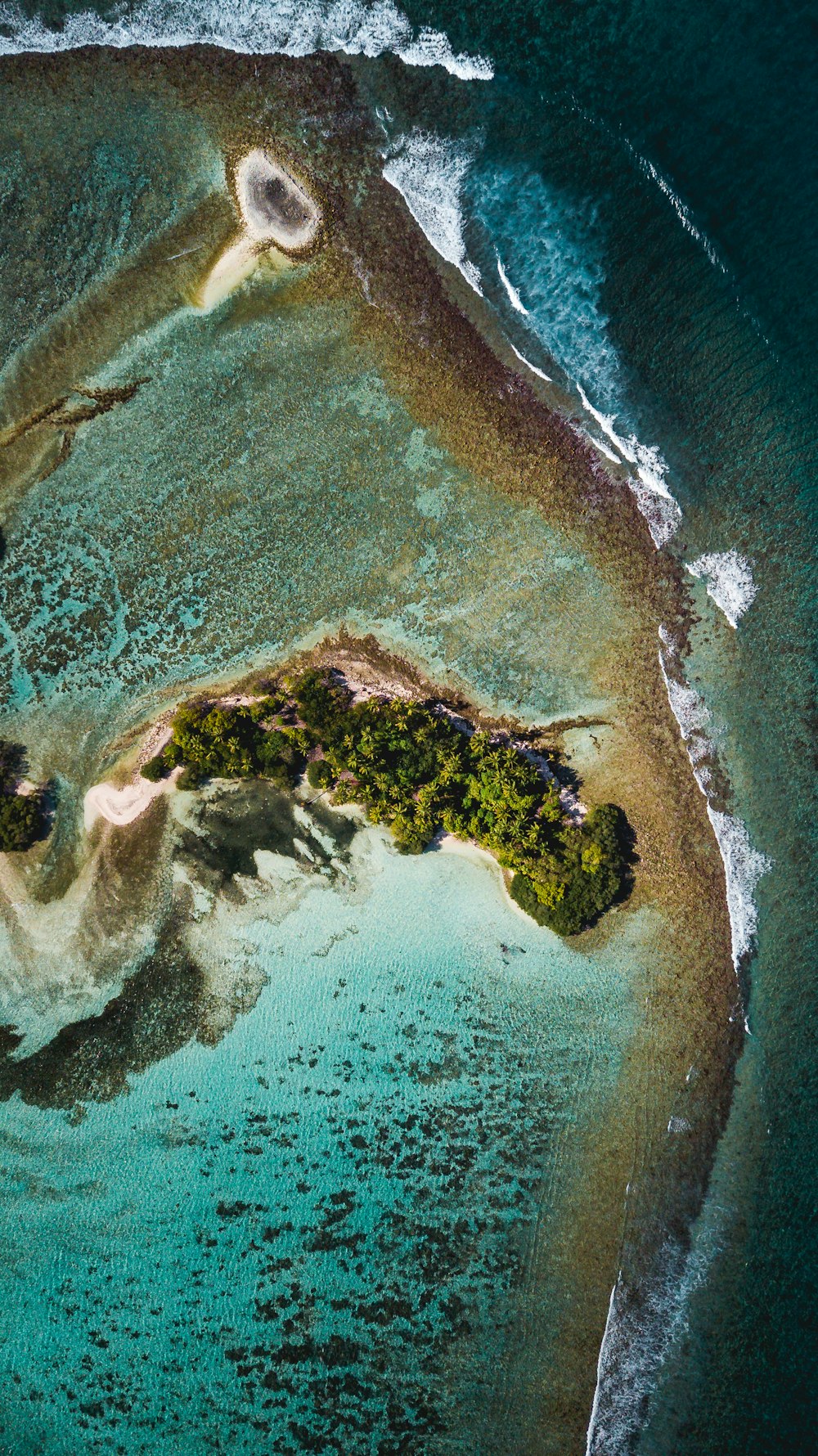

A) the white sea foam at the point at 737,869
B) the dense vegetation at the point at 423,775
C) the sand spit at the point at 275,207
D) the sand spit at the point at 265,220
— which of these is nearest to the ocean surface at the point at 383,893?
the white sea foam at the point at 737,869

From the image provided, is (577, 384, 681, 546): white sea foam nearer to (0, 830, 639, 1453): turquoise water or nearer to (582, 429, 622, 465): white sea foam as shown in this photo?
(582, 429, 622, 465): white sea foam

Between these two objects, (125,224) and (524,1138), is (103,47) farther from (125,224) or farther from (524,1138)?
(524,1138)

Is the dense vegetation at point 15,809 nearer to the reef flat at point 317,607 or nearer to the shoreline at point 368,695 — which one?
the reef flat at point 317,607

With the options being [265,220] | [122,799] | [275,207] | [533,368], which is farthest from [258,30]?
[122,799]

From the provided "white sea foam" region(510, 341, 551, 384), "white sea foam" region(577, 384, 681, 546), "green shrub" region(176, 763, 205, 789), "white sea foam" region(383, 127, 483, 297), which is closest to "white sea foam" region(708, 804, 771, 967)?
"white sea foam" region(577, 384, 681, 546)

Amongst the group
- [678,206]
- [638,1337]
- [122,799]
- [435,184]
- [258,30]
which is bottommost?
[638,1337]

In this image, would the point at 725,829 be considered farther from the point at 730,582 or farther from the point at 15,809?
the point at 15,809
